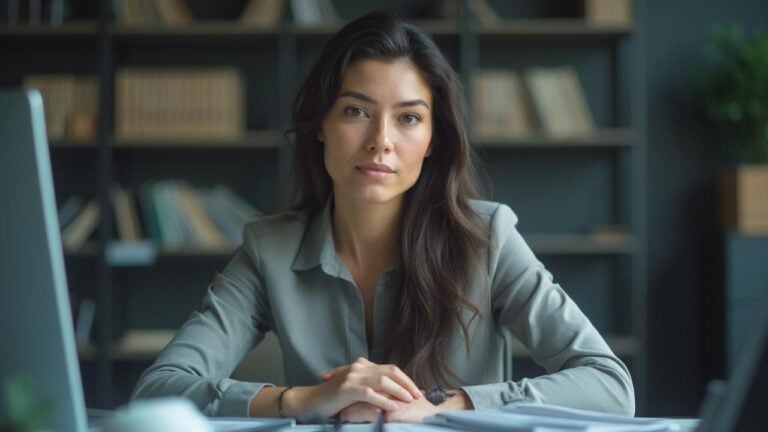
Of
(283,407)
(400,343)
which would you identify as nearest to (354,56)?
(400,343)

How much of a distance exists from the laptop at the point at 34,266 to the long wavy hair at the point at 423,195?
0.89 m

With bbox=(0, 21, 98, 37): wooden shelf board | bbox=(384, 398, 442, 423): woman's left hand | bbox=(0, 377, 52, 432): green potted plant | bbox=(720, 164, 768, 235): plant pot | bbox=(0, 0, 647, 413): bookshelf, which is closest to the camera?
bbox=(0, 377, 52, 432): green potted plant

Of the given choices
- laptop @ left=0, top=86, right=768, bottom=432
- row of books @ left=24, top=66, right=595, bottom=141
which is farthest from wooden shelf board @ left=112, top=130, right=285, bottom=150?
laptop @ left=0, top=86, right=768, bottom=432

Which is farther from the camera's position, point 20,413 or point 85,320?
point 85,320

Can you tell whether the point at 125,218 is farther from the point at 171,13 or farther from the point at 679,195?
the point at 679,195

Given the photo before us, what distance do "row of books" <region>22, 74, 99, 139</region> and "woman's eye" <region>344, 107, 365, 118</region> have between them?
2.30 meters

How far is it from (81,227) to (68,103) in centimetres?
52

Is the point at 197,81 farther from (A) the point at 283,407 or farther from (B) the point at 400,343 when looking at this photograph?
(A) the point at 283,407

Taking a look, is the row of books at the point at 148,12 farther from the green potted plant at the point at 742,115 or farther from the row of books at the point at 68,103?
the green potted plant at the point at 742,115

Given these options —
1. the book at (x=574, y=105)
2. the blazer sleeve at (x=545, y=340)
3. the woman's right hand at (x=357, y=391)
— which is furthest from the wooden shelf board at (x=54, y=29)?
the woman's right hand at (x=357, y=391)

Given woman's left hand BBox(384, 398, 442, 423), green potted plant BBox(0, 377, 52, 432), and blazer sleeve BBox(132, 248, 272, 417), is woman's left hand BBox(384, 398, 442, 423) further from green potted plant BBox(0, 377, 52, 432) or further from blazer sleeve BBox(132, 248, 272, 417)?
green potted plant BBox(0, 377, 52, 432)

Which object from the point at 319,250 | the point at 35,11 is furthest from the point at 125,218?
the point at 319,250

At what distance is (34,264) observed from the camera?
876 mm

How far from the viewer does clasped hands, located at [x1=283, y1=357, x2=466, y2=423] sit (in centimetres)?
132
